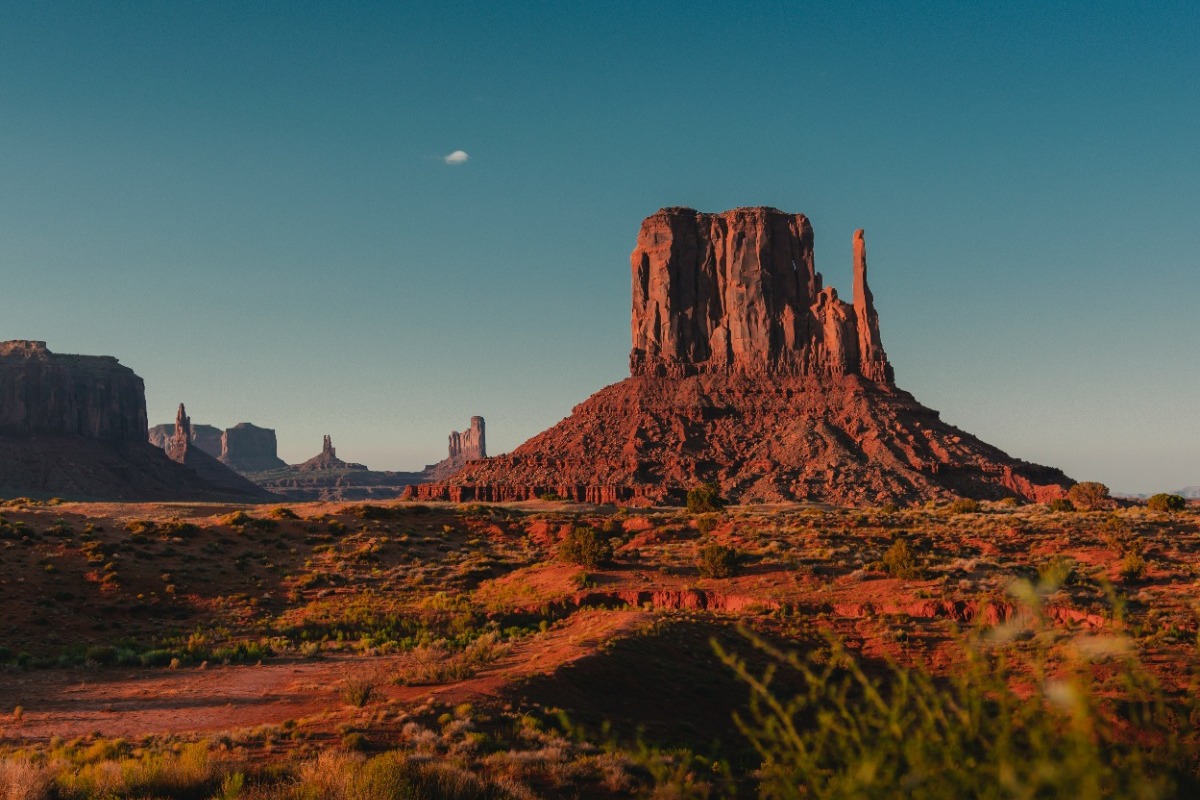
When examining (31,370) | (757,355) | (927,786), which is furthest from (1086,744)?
(31,370)

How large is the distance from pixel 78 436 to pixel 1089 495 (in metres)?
192

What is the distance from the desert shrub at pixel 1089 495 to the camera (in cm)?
7067

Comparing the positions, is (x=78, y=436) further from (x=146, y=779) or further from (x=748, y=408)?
(x=146, y=779)

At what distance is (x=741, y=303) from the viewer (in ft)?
446

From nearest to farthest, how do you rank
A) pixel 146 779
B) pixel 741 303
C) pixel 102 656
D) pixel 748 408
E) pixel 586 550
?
pixel 146 779, pixel 102 656, pixel 586 550, pixel 748 408, pixel 741 303

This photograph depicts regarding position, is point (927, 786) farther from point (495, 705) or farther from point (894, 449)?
point (894, 449)

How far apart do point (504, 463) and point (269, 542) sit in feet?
212

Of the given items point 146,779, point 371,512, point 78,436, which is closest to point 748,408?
point 371,512

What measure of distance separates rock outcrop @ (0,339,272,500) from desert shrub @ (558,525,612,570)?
132 meters

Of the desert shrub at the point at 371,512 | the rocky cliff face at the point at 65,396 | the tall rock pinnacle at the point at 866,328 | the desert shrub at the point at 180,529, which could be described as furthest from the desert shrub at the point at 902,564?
the rocky cliff face at the point at 65,396

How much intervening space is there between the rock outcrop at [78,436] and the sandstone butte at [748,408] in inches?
3260

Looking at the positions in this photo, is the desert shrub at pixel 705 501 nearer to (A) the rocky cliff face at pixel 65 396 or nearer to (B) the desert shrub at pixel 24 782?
(B) the desert shrub at pixel 24 782

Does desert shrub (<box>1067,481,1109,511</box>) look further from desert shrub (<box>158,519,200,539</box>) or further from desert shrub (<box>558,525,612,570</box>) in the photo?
desert shrub (<box>158,519,200,539</box>)

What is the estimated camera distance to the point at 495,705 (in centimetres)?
1608
